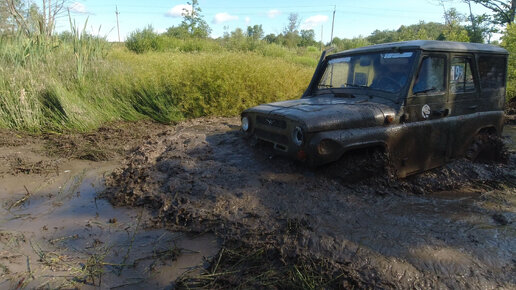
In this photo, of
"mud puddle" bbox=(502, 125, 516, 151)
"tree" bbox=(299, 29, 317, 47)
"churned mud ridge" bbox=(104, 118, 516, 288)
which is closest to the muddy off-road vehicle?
"churned mud ridge" bbox=(104, 118, 516, 288)

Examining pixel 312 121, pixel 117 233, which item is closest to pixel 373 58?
pixel 312 121

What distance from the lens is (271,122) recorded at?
386 centimetres

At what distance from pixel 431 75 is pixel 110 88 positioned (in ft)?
23.0

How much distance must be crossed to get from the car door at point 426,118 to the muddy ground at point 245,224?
312 mm

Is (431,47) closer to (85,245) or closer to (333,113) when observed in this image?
(333,113)

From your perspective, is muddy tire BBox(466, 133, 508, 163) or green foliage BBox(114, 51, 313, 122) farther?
green foliage BBox(114, 51, 313, 122)

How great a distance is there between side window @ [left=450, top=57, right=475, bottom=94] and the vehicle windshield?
2.53 feet

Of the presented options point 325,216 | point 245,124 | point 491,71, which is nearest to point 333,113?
point 325,216

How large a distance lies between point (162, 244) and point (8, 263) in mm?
1219

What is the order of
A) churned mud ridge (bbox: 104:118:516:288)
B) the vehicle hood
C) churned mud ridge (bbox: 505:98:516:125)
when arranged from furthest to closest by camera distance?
churned mud ridge (bbox: 505:98:516:125) < the vehicle hood < churned mud ridge (bbox: 104:118:516:288)

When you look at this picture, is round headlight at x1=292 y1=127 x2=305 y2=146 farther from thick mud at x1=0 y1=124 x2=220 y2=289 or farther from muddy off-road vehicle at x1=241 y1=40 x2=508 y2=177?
thick mud at x1=0 y1=124 x2=220 y2=289

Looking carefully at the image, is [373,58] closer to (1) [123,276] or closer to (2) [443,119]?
(2) [443,119]

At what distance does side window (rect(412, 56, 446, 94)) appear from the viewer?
13.0ft

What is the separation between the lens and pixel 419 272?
8.30 feet
